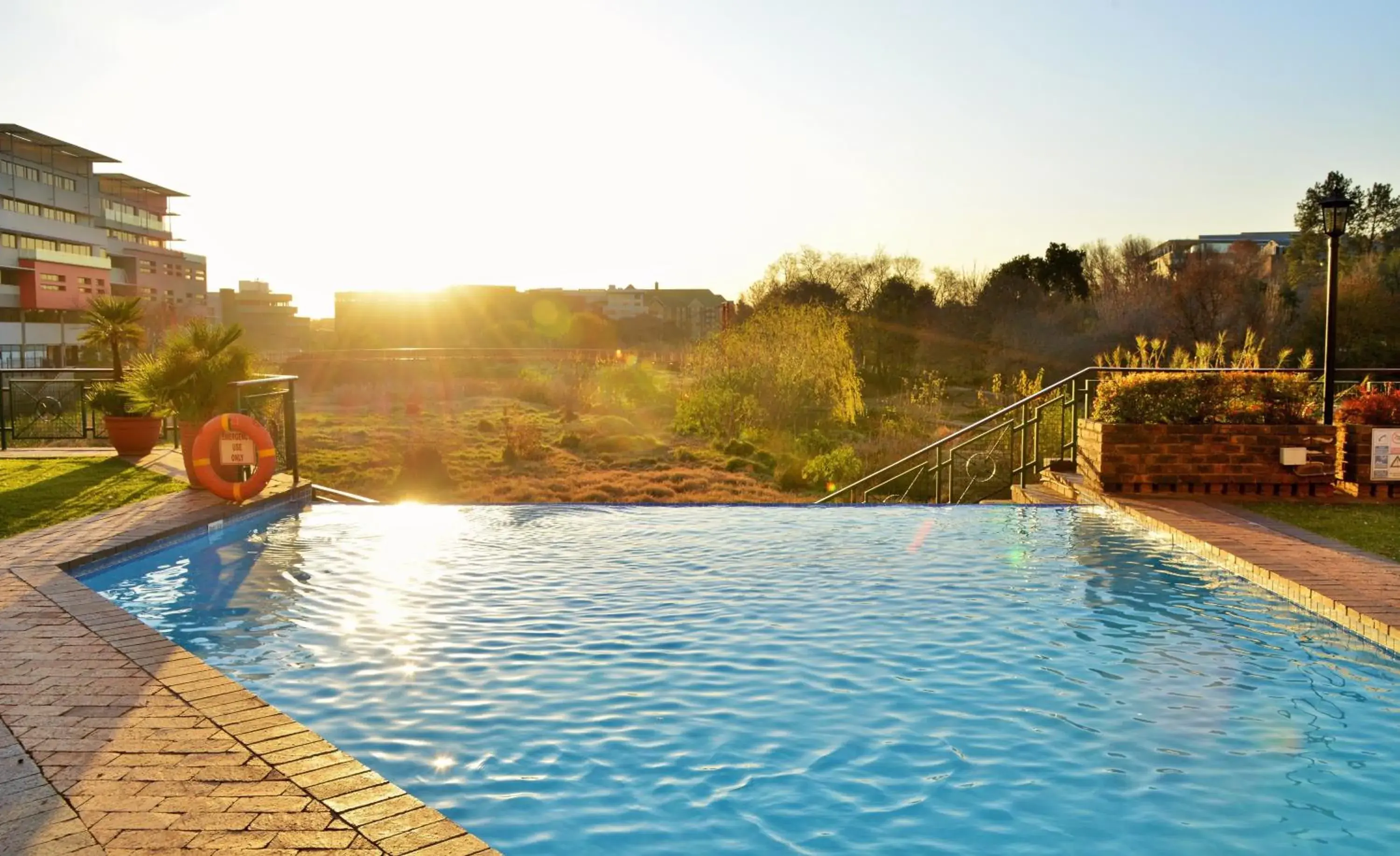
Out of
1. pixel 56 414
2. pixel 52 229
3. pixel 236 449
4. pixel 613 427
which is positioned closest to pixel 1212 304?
pixel 613 427

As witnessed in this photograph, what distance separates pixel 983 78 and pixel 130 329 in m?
14.0

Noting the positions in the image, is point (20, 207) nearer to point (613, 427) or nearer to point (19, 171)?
point (19, 171)

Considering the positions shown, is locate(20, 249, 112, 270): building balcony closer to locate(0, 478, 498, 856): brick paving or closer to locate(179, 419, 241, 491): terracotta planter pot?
locate(179, 419, 241, 491): terracotta planter pot

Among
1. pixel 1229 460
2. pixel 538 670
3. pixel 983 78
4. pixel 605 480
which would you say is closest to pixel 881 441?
pixel 605 480

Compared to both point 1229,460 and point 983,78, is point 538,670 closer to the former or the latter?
point 1229,460

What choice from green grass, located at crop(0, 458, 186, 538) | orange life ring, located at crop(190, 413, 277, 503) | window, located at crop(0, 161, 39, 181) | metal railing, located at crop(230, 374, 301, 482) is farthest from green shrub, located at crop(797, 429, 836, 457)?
window, located at crop(0, 161, 39, 181)

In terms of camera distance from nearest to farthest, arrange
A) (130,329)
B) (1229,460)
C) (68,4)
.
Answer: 1. (1229,460)
2. (68,4)
3. (130,329)

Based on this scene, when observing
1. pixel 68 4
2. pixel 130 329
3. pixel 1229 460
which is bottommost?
A: pixel 1229 460

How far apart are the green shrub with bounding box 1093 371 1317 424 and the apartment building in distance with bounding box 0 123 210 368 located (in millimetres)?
51075

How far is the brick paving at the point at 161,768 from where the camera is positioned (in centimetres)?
282

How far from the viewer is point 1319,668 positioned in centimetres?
500

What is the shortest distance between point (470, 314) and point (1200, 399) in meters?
70.5

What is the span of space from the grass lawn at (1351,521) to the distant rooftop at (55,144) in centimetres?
6391

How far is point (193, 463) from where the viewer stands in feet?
31.2
